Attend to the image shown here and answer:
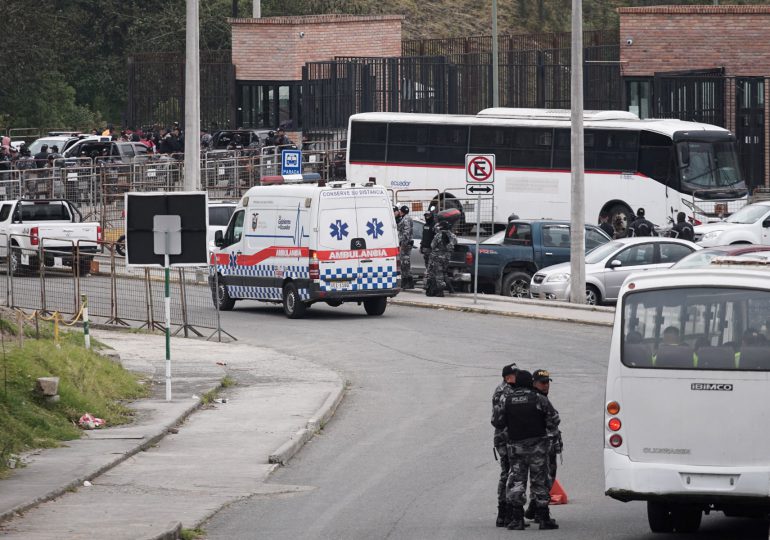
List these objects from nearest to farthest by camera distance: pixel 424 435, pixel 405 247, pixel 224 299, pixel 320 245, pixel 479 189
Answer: pixel 424 435, pixel 320 245, pixel 479 189, pixel 224 299, pixel 405 247

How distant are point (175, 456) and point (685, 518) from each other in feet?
18.9

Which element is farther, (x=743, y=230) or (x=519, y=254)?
(x=743, y=230)

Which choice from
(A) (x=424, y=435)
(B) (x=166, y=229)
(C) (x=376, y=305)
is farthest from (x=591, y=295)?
(A) (x=424, y=435)

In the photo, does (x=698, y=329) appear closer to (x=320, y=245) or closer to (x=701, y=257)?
(x=701, y=257)

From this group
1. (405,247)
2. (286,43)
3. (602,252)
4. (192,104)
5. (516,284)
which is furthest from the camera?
(286,43)

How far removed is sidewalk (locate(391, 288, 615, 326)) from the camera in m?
28.3

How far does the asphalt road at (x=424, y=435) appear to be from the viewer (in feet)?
40.7

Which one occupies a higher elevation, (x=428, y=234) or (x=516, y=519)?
(x=428, y=234)

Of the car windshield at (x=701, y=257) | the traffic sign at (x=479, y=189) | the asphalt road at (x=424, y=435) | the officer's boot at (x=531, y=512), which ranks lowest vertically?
the asphalt road at (x=424, y=435)

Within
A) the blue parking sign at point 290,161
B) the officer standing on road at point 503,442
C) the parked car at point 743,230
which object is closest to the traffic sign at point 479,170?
the blue parking sign at point 290,161

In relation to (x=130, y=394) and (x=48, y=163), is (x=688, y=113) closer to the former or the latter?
(x=48, y=163)

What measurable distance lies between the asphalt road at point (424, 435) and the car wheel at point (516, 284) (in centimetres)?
332

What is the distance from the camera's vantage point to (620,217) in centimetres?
4175

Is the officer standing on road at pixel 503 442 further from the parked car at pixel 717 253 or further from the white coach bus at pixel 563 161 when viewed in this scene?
the white coach bus at pixel 563 161
